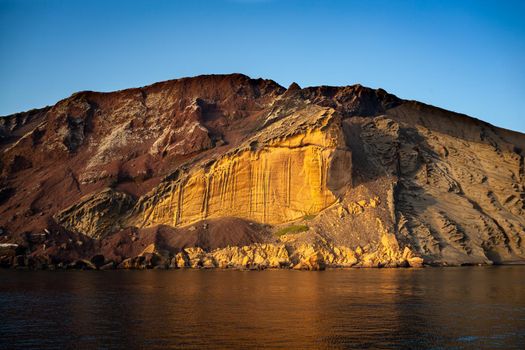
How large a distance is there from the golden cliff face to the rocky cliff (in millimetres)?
173

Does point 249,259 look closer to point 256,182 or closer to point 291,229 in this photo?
point 291,229

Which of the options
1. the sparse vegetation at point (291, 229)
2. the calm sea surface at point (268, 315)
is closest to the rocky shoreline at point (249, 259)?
the sparse vegetation at point (291, 229)

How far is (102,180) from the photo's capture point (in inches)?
3125

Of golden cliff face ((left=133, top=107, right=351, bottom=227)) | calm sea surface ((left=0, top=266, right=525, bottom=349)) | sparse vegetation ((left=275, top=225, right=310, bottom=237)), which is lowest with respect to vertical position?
calm sea surface ((left=0, top=266, right=525, bottom=349))

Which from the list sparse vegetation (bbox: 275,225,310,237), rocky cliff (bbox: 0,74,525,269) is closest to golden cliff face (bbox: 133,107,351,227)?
rocky cliff (bbox: 0,74,525,269)

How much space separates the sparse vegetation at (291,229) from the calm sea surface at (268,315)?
24.2 meters

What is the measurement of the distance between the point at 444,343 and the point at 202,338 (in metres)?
7.83

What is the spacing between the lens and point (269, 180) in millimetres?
70125

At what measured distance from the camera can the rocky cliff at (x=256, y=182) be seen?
206 ft

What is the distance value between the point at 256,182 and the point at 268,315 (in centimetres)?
4685

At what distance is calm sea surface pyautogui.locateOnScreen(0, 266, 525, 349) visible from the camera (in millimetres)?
18891

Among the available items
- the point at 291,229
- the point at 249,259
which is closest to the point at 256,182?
the point at 291,229

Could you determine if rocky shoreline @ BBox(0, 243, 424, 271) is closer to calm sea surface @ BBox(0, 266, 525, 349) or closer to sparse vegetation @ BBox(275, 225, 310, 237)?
sparse vegetation @ BBox(275, 225, 310, 237)

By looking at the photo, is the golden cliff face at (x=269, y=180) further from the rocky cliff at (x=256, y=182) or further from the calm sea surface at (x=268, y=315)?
the calm sea surface at (x=268, y=315)
